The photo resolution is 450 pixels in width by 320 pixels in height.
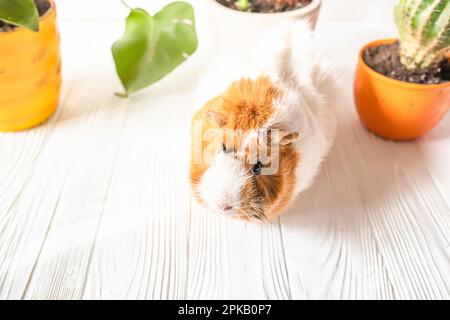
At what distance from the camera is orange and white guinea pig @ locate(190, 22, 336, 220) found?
0.69 metres

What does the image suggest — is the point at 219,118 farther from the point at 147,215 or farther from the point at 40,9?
the point at 40,9

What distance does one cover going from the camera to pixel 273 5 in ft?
3.53

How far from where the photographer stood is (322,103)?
840 mm

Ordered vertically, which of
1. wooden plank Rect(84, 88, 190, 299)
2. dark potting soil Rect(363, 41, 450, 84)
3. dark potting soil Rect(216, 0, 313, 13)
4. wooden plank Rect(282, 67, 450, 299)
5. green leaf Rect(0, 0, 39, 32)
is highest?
green leaf Rect(0, 0, 39, 32)

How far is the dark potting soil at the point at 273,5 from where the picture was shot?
106cm

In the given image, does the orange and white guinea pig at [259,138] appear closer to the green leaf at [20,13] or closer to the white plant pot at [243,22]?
the white plant pot at [243,22]

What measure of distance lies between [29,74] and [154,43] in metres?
0.29

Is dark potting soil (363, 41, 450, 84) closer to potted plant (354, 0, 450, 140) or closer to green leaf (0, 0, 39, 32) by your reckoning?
potted plant (354, 0, 450, 140)

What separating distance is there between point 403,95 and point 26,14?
0.81 meters

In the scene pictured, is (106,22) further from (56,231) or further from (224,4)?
(56,231)

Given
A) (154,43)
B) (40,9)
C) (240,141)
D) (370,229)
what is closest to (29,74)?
(40,9)

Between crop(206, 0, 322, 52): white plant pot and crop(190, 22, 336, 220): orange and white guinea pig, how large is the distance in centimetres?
18

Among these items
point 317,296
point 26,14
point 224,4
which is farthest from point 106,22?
point 317,296

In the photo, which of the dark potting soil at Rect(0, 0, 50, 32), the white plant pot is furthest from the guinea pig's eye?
the dark potting soil at Rect(0, 0, 50, 32)
